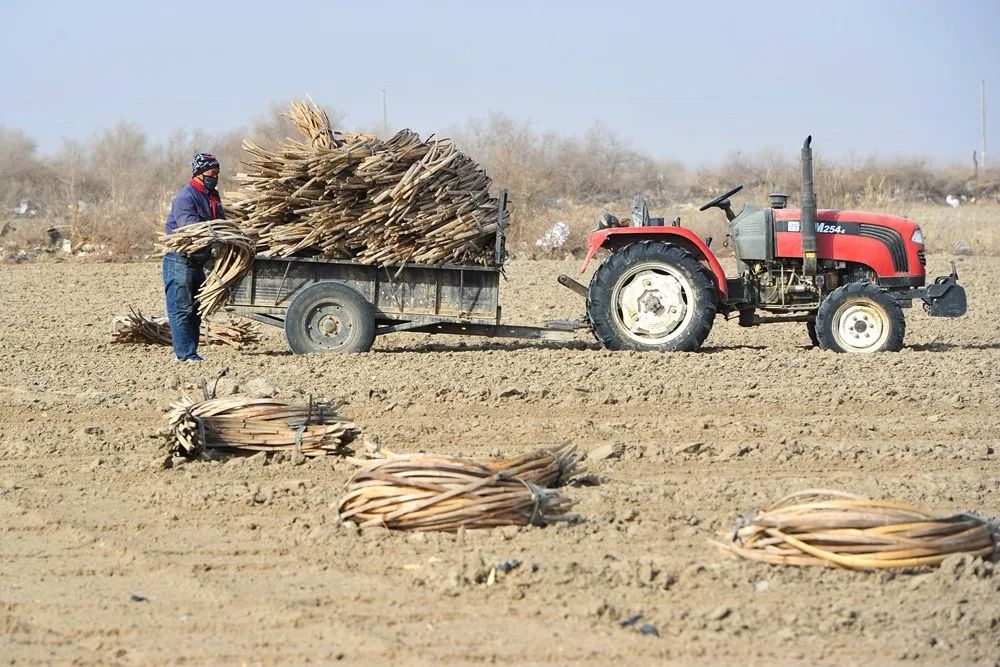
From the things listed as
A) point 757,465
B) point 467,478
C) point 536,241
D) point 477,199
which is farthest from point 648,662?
point 536,241

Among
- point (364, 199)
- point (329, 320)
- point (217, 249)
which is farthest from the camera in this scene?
point (329, 320)

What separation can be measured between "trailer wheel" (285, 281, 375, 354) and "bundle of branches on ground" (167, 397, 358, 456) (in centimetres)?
324

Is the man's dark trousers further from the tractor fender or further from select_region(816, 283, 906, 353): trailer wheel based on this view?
select_region(816, 283, 906, 353): trailer wheel

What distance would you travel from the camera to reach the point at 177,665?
3904mm

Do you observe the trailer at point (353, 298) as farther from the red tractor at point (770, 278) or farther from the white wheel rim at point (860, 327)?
the white wheel rim at point (860, 327)

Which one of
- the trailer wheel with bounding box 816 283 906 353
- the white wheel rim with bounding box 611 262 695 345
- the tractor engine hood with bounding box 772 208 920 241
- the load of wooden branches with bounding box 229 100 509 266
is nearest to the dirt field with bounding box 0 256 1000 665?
the trailer wheel with bounding box 816 283 906 353

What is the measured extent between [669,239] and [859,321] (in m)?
1.73

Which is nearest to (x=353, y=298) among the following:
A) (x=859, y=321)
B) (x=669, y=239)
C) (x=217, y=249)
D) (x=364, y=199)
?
(x=364, y=199)

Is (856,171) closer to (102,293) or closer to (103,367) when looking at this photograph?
(102,293)

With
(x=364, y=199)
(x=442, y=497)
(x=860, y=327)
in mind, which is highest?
(x=364, y=199)

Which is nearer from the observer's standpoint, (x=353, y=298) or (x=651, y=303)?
(x=353, y=298)

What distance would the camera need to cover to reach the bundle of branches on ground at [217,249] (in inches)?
382

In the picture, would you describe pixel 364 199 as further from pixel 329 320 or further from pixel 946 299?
pixel 946 299

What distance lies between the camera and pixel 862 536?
4.74 metres
